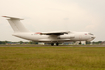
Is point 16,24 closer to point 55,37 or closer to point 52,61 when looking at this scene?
point 55,37

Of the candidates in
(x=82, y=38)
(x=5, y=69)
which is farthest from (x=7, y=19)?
(x=5, y=69)

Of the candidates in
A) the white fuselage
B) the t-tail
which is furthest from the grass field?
the t-tail

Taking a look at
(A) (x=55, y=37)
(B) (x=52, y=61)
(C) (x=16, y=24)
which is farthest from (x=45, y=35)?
(B) (x=52, y=61)

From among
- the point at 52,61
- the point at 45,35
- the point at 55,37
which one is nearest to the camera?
the point at 52,61

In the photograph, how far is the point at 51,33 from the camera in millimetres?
38188

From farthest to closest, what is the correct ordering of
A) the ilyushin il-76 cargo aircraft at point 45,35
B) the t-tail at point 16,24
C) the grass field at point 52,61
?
the t-tail at point 16,24 → the ilyushin il-76 cargo aircraft at point 45,35 → the grass field at point 52,61

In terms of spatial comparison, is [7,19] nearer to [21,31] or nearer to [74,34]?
[21,31]

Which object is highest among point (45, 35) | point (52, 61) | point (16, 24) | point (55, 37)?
point (16, 24)

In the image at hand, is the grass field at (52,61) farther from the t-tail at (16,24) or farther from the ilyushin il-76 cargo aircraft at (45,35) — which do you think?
the t-tail at (16,24)

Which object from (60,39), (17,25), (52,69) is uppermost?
(17,25)

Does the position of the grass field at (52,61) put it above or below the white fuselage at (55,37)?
below

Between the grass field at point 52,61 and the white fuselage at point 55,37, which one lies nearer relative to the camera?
the grass field at point 52,61

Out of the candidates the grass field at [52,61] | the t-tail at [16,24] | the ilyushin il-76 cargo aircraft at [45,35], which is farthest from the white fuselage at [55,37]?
the grass field at [52,61]

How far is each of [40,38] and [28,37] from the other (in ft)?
10.9
